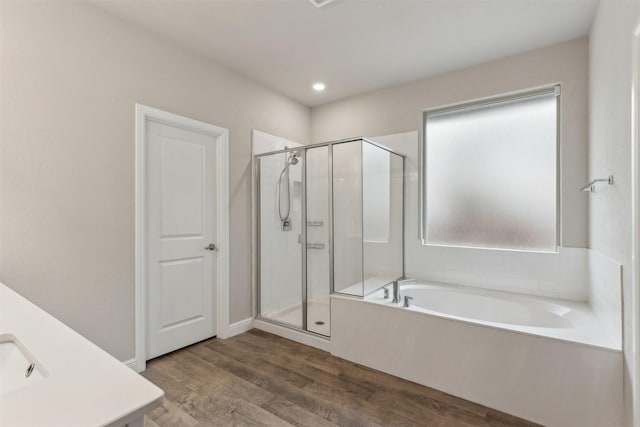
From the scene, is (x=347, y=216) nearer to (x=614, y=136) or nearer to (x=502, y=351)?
(x=502, y=351)

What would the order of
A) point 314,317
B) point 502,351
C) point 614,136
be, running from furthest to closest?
point 314,317 < point 502,351 < point 614,136

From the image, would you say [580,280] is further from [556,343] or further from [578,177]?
[556,343]

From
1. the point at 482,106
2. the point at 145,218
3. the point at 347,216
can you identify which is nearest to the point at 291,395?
the point at 347,216

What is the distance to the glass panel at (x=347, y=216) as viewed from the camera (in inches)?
108

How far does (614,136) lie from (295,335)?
9.24 ft

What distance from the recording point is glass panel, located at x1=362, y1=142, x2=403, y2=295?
9.32 feet

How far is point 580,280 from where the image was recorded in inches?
99.9

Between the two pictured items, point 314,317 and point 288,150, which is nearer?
point 314,317

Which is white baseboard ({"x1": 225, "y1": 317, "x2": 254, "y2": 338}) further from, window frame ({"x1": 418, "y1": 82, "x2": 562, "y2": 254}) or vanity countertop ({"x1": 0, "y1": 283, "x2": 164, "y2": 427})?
vanity countertop ({"x1": 0, "y1": 283, "x2": 164, "y2": 427})

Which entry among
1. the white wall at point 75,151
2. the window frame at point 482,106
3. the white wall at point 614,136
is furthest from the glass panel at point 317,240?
the white wall at point 614,136

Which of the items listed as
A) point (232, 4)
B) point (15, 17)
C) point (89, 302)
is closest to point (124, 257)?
point (89, 302)

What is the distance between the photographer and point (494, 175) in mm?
2963

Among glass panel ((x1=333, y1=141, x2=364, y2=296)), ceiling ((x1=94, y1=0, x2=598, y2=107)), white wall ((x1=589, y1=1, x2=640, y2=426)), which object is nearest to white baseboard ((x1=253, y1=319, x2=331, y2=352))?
glass panel ((x1=333, y1=141, x2=364, y2=296))

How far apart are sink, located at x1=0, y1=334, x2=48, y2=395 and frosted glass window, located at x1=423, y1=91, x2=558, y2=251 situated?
315 cm
